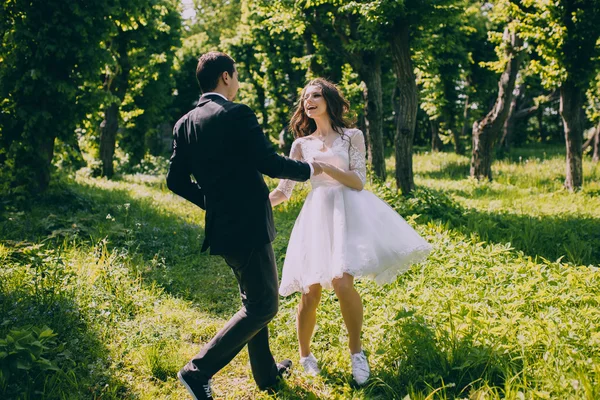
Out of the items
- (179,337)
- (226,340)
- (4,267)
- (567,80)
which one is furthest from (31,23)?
(567,80)

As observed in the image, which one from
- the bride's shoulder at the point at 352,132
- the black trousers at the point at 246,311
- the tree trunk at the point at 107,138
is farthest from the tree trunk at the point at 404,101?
the tree trunk at the point at 107,138

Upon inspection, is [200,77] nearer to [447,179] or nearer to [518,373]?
[518,373]

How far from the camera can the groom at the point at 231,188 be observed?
10.8 ft

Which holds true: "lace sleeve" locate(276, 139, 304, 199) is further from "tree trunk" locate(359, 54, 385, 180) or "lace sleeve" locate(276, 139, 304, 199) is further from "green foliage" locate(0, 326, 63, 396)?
"tree trunk" locate(359, 54, 385, 180)

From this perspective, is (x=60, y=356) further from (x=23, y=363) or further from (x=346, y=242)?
(x=346, y=242)

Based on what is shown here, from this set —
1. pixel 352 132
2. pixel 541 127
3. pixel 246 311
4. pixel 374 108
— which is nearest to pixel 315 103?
pixel 352 132

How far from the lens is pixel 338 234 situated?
152 inches

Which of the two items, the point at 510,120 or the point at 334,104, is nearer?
the point at 334,104

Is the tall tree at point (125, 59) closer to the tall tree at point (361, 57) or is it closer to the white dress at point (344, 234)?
the tall tree at point (361, 57)

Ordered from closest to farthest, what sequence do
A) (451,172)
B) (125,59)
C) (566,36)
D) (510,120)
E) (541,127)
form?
1. (566,36)
2. (125,59)
3. (451,172)
4. (510,120)
5. (541,127)

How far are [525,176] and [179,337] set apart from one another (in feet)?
42.9

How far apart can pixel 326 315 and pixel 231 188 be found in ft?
7.48

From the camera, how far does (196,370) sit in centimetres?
341

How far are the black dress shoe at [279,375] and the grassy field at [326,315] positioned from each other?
78 mm
